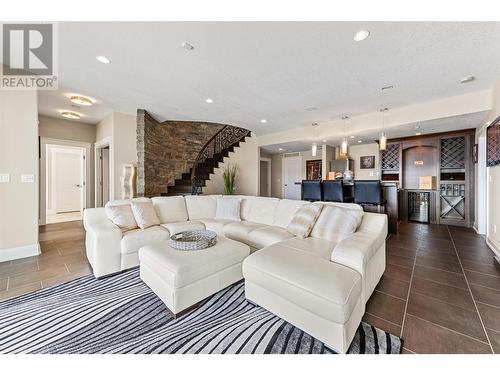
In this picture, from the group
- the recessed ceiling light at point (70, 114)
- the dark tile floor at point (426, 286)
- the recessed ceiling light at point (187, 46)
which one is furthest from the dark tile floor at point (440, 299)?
the recessed ceiling light at point (70, 114)

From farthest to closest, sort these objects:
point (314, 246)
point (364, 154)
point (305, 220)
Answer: point (364, 154), point (305, 220), point (314, 246)

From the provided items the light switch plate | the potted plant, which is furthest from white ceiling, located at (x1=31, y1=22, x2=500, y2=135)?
Result: the potted plant

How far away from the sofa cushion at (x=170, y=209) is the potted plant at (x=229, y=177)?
255cm

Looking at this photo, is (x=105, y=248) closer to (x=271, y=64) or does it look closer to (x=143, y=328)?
(x=143, y=328)

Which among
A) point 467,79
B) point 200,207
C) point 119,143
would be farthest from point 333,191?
point 119,143

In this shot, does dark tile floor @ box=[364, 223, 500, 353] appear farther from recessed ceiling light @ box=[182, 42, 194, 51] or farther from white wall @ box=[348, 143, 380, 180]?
white wall @ box=[348, 143, 380, 180]

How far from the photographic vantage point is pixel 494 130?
314 centimetres

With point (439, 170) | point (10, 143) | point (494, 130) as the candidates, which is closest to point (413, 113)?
point (494, 130)

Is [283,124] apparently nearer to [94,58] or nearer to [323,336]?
[94,58]

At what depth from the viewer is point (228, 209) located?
3549mm

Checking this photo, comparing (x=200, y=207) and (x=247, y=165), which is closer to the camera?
(x=200, y=207)

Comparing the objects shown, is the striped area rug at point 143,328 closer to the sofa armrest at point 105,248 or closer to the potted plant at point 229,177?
the sofa armrest at point 105,248

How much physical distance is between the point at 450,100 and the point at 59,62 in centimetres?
611

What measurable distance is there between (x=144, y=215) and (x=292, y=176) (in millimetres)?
6418
